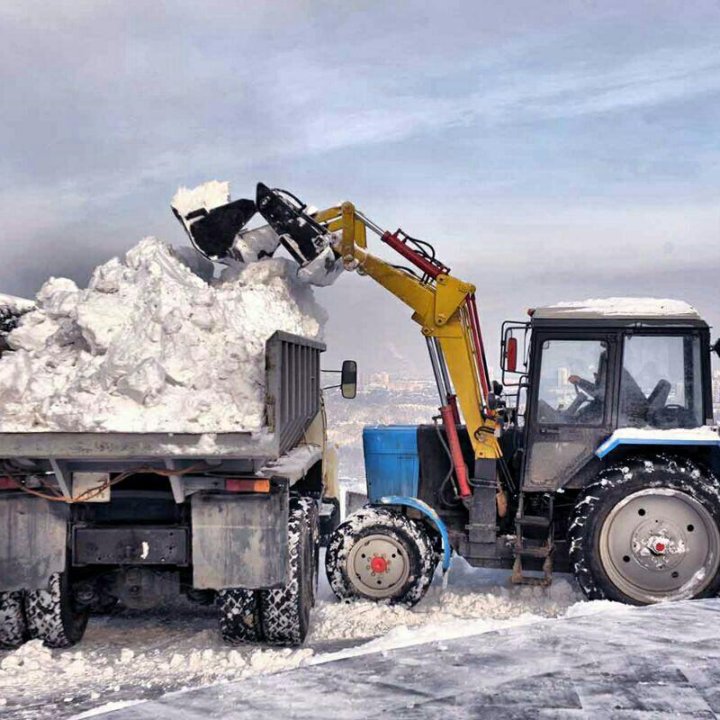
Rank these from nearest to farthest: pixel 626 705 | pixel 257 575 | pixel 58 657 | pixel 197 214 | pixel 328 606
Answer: pixel 626 705 → pixel 257 575 → pixel 58 657 → pixel 328 606 → pixel 197 214

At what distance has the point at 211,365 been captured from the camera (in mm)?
6266

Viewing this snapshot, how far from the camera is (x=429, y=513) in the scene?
8.00 meters

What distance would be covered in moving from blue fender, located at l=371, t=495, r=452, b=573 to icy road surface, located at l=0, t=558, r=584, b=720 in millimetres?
421

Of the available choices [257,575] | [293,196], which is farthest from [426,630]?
[293,196]

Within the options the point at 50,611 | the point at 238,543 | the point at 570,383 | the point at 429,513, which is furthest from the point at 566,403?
the point at 50,611

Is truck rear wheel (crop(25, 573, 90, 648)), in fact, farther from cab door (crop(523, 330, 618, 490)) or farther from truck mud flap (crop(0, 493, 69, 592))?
cab door (crop(523, 330, 618, 490))

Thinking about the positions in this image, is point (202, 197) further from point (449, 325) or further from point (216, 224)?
point (449, 325)

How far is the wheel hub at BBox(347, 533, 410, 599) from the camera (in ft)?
25.6

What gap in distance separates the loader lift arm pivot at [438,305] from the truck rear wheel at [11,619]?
3.84 m

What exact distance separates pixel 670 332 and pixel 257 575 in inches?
161

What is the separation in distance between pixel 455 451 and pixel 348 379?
1.46m

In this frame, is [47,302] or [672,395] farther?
[672,395]

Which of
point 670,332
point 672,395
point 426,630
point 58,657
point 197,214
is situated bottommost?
point 58,657

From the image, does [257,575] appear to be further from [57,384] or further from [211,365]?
[57,384]
